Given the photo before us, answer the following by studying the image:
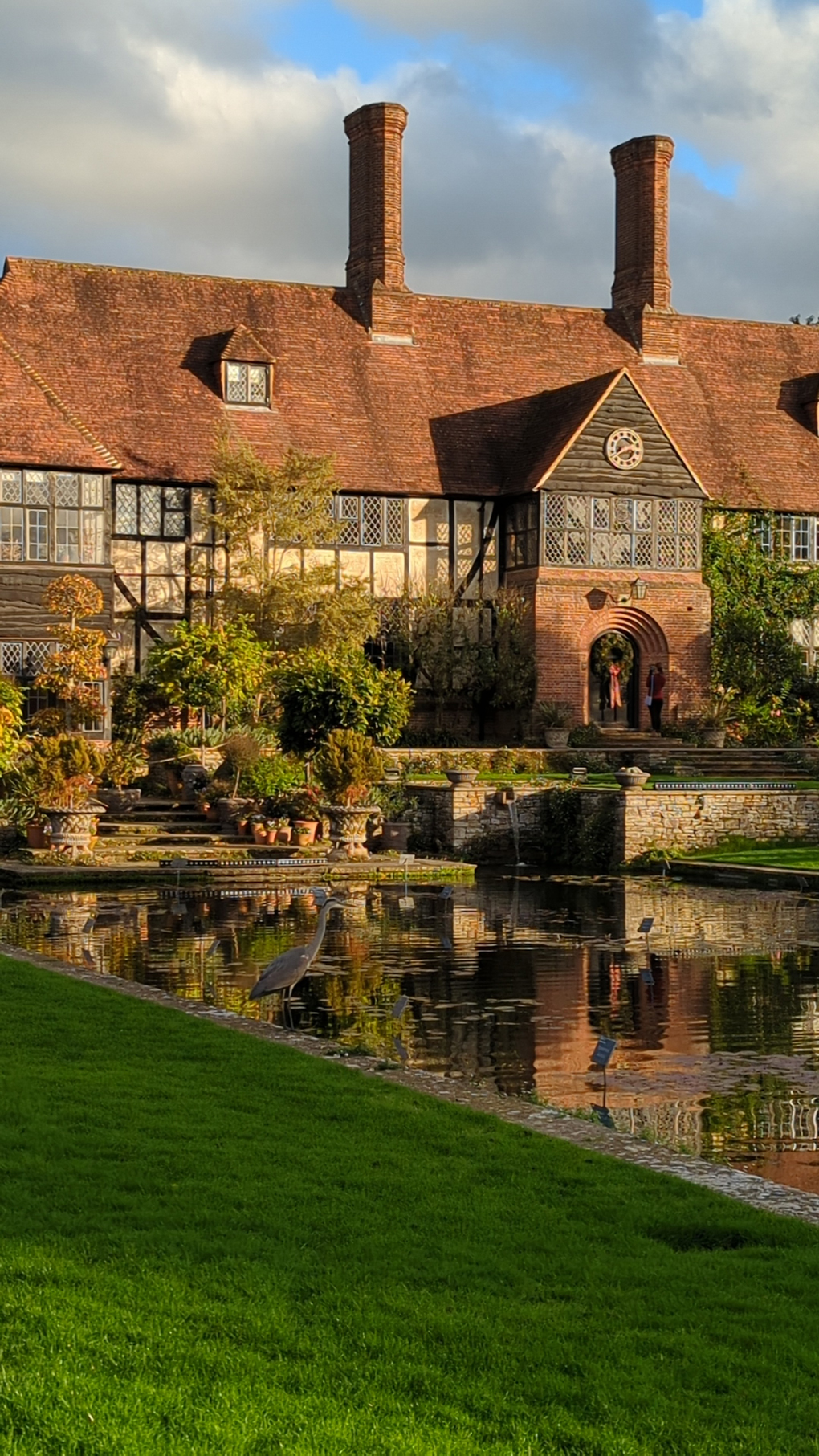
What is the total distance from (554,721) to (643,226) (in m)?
14.3

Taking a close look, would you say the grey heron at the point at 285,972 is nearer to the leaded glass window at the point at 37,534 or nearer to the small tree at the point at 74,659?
the small tree at the point at 74,659

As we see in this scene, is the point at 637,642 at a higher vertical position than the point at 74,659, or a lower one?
higher

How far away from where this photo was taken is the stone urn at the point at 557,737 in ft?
121

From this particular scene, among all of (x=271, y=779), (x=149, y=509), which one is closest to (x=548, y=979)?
(x=271, y=779)

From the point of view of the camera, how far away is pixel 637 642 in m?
40.6

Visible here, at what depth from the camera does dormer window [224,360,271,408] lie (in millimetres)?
39500

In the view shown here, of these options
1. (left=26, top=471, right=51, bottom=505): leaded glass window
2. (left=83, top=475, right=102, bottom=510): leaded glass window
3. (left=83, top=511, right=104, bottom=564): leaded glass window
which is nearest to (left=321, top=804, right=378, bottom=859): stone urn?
(left=83, top=511, right=104, bottom=564): leaded glass window

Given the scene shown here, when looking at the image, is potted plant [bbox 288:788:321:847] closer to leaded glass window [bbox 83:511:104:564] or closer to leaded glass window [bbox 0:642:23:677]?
leaded glass window [bbox 0:642:23:677]

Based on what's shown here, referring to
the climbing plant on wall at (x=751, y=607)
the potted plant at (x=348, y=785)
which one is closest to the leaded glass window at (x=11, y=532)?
the potted plant at (x=348, y=785)

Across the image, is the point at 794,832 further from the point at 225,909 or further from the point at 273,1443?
the point at 273,1443

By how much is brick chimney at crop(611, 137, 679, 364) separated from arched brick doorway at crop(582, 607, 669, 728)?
8.00 meters

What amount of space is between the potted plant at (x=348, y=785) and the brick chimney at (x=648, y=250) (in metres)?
20.0

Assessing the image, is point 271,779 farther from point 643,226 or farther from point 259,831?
point 643,226

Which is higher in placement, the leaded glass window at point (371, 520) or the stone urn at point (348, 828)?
the leaded glass window at point (371, 520)
